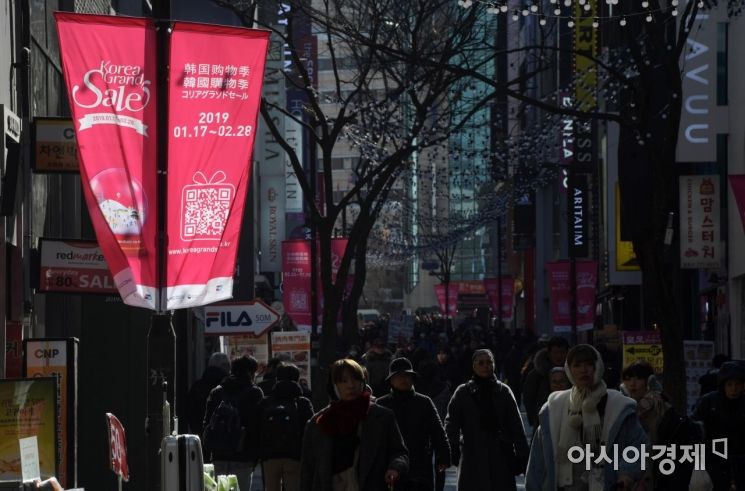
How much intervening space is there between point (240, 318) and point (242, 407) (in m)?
11.6

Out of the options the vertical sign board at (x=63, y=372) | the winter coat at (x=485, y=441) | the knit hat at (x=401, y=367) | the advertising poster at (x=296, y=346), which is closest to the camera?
the vertical sign board at (x=63, y=372)

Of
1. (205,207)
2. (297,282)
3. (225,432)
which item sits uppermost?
(205,207)

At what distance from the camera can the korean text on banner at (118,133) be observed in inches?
438

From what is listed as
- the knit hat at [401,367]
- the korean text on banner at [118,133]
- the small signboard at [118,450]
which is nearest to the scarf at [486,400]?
the knit hat at [401,367]

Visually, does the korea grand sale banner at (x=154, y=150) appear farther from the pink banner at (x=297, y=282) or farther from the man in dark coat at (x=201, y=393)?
the pink banner at (x=297, y=282)

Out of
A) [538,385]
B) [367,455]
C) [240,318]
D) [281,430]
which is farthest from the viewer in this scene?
[240,318]

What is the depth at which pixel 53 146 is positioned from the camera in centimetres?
1480

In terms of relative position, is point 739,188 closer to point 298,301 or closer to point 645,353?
point 645,353

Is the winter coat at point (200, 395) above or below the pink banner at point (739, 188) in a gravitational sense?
below

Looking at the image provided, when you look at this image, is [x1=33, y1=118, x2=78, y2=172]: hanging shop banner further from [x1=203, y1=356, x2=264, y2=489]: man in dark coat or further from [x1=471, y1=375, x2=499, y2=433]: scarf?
[x1=471, y1=375, x2=499, y2=433]: scarf

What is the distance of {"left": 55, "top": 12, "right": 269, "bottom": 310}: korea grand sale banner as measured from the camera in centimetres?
1118

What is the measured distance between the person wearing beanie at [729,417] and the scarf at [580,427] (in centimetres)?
284

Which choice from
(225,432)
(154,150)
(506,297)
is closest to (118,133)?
(154,150)

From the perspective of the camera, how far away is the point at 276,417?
14617 mm
